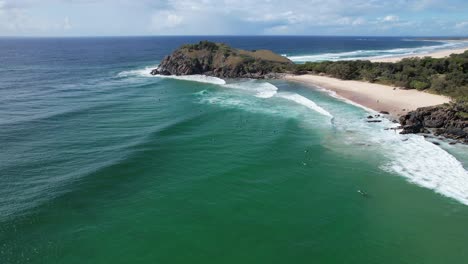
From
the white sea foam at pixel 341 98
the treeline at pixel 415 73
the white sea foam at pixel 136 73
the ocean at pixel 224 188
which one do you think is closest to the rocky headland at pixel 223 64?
the white sea foam at pixel 136 73

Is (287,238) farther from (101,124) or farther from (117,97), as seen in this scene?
(117,97)

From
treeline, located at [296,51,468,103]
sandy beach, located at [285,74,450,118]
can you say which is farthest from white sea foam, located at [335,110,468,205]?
treeline, located at [296,51,468,103]

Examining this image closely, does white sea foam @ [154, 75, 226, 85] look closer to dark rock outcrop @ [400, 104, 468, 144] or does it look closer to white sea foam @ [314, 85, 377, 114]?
white sea foam @ [314, 85, 377, 114]

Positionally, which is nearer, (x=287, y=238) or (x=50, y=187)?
(x=287, y=238)

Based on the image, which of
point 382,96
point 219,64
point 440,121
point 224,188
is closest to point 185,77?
point 219,64

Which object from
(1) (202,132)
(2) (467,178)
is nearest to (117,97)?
(1) (202,132)

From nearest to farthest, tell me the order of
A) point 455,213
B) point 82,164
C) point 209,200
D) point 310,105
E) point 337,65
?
point 455,213, point 209,200, point 82,164, point 310,105, point 337,65

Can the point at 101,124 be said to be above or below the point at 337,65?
below
